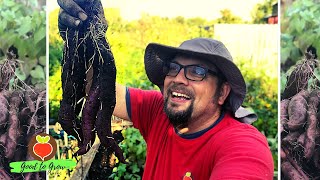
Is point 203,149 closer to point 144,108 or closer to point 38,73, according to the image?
point 144,108

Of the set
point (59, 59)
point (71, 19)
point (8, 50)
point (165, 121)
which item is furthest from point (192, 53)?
point (8, 50)

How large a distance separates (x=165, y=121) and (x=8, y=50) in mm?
1121

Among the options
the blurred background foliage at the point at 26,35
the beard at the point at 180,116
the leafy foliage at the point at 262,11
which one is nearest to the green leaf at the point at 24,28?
the blurred background foliage at the point at 26,35

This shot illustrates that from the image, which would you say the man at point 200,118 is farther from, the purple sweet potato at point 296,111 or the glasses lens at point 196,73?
the purple sweet potato at point 296,111

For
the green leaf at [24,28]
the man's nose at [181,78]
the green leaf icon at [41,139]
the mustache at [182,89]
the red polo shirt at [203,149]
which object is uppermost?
the green leaf at [24,28]

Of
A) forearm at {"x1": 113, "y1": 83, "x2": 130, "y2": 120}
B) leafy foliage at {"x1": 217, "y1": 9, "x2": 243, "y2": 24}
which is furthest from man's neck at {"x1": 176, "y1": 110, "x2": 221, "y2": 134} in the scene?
leafy foliage at {"x1": 217, "y1": 9, "x2": 243, "y2": 24}

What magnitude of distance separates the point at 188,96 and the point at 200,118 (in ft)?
0.43

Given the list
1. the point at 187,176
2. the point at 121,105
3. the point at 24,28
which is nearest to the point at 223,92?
the point at 187,176

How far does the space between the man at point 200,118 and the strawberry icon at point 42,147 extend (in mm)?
A: 791

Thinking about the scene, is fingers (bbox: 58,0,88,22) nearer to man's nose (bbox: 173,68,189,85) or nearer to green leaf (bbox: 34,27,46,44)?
green leaf (bbox: 34,27,46,44)

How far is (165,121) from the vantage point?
2.35m

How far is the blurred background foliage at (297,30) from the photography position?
2.92 metres

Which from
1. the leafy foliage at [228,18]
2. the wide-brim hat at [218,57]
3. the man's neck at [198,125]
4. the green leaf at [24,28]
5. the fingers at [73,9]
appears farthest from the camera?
the leafy foliage at [228,18]

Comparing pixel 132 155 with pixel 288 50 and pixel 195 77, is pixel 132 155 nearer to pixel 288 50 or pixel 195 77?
pixel 195 77
